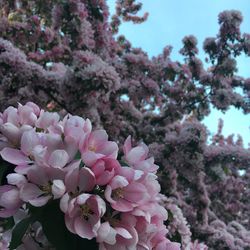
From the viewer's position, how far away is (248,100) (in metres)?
5.32

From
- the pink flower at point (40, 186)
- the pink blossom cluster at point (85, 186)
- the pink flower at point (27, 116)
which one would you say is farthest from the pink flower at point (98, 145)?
the pink flower at point (27, 116)

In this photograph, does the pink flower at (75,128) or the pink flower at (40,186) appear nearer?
the pink flower at (40,186)

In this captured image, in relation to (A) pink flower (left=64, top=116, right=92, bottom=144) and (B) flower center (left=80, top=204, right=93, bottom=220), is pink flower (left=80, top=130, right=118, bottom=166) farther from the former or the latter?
(B) flower center (left=80, top=204, right=93, bottom=220)

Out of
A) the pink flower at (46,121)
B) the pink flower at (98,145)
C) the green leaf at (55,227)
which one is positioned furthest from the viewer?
the pink flower at (46,121)

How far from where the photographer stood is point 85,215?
1.08m

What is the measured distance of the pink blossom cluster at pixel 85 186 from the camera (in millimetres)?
1070

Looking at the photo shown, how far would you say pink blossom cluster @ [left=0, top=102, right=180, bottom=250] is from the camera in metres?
1.07

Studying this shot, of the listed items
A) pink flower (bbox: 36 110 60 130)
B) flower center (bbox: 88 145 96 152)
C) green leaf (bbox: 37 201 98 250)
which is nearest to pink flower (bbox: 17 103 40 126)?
pink flower (bbox: 36 110 60 130)

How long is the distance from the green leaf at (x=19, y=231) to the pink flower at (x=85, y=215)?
83mm

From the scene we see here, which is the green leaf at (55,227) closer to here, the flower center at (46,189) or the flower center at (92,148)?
the flower center at (46,189)

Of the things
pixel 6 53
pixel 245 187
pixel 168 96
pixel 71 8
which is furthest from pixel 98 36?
pixel 245 187

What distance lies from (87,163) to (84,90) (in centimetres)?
270

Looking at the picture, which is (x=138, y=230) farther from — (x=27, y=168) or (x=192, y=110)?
(x=192, y=110)

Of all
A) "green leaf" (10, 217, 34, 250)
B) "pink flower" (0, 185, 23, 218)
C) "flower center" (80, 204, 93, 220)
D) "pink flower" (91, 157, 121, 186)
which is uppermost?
"pink flower" (91, 157, 121, 186)
